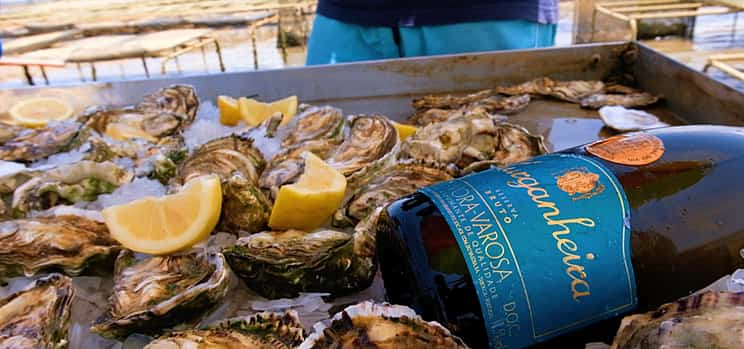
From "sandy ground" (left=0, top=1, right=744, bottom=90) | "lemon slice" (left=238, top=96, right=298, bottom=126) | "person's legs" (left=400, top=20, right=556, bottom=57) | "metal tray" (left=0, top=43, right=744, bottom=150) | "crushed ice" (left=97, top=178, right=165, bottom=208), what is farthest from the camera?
"sandy ground" (left=0, top=1, right=744, bottom=90)

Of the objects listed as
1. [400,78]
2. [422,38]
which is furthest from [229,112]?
[422,38]

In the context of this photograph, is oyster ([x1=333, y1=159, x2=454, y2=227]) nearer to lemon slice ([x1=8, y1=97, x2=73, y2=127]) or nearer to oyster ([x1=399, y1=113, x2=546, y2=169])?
oyster ([x1=399, y1=113, x2=546, y2=169])

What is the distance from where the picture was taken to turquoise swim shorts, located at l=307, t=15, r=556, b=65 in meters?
1.75

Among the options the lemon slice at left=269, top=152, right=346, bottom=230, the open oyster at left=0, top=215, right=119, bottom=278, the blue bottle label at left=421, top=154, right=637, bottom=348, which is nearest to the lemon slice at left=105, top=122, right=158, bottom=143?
the open oyster at left=0, top=215, right=119, bottom=278

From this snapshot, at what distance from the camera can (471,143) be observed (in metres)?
1.02

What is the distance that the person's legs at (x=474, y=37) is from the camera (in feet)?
5.71

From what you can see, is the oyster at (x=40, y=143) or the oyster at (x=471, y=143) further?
the oyster at (x=40, y=143)

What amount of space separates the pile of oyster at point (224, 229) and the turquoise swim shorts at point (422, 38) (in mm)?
704

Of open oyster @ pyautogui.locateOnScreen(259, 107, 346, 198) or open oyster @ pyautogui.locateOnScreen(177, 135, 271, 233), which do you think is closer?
open oyster @ pyautogui.locateOnScreen(177, 135, 271, 233)

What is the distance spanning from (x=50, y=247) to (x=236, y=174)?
272mm

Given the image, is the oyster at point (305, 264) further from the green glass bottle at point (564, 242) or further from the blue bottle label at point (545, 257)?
the blue bottle label at point (545, 257)

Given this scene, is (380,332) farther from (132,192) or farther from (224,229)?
(132,192)

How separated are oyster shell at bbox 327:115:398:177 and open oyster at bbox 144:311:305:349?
0.41 meters

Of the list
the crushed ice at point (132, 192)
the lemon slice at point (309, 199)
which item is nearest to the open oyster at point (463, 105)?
the lemon slice at point (309, 199)
